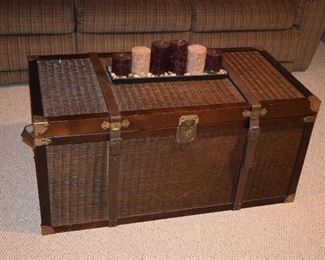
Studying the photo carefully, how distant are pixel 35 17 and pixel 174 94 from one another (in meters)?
1.06

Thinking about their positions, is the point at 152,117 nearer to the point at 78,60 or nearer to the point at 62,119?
the point at 62,119

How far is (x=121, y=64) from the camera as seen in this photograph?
5.11 feet

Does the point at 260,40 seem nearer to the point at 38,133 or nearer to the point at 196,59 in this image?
the point at 196,59

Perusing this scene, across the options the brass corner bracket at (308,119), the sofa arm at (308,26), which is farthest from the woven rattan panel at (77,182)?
the sofa arm at (308,26)

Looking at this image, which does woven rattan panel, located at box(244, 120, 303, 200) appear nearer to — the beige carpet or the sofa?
the beige carpet

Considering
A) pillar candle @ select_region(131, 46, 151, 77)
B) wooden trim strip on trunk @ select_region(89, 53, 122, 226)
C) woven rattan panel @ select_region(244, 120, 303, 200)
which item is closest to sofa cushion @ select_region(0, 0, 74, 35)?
wooden trim strip on trunk @ select_region(89, 53, 122, 226)

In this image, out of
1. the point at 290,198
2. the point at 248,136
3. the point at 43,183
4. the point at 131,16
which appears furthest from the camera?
the point at 131,16

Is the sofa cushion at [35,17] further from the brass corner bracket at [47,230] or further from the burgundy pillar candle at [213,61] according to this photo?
the brass corner bracket at [47,230]

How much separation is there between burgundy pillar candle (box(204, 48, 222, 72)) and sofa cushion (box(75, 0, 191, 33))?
0.81 metres

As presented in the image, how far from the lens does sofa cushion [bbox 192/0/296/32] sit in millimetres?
2473

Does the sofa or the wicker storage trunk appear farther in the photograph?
the sofa

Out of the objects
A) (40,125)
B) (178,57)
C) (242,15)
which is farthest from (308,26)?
(40,125)

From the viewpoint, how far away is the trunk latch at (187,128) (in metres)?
1.44

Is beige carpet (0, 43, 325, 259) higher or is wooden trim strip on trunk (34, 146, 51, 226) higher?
wooden trim strip on trunk (34, 146, 51, 226)
